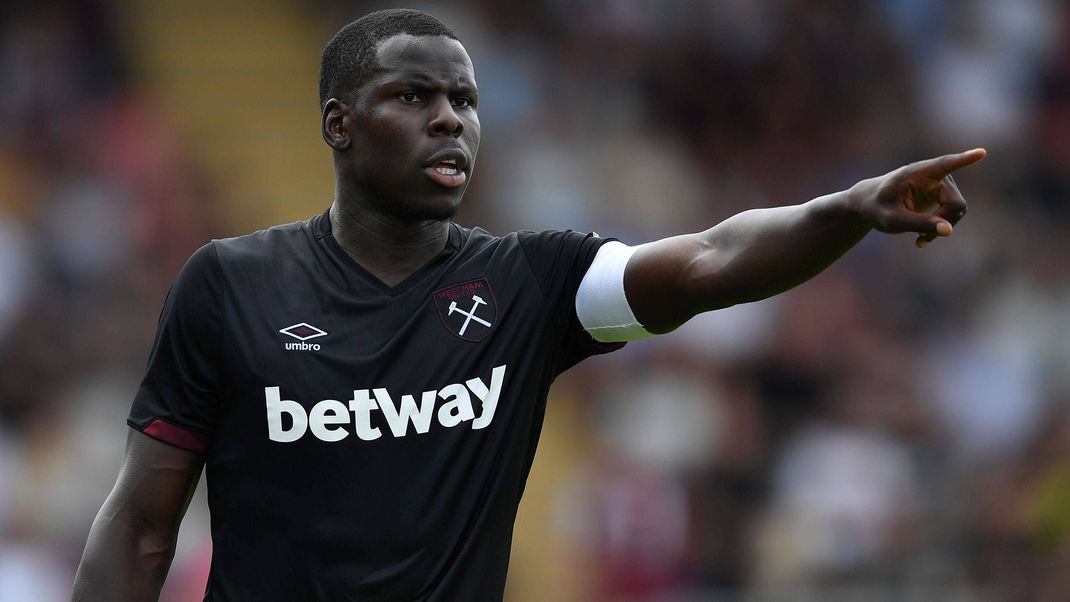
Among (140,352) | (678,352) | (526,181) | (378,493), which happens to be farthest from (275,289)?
(526,181)

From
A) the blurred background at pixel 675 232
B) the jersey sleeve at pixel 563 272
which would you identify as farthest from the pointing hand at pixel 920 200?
the blurred background at pixel 675 232

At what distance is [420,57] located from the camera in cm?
379

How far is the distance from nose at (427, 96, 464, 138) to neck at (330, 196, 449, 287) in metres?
0.22

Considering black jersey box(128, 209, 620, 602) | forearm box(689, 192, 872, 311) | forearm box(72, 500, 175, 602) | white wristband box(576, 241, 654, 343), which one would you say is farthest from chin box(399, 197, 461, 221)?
forearm box(72, 500, 175, 602)

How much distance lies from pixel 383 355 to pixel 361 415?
15 cm

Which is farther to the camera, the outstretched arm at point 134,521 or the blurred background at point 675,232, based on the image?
the blurred background at point 675,232

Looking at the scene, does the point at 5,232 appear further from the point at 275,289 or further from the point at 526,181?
the point at 275,289

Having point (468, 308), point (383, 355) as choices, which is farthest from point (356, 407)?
point (468, 308)

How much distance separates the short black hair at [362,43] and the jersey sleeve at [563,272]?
0.56 metres

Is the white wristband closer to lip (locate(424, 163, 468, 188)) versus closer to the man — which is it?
the man

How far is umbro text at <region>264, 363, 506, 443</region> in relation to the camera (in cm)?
361

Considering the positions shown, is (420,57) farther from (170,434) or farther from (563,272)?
(170,434)

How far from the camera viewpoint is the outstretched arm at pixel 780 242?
3119 mm

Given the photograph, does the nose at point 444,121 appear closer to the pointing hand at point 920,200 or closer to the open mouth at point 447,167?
the open mouth at point 447,167
